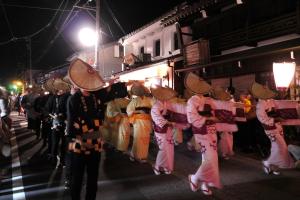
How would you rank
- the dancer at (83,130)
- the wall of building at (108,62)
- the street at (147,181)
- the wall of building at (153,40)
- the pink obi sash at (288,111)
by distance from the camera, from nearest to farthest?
the dancer at (83,130)
the street at (147,181)
the pink obi sash at (288,111)
the wall of building at (153,40)
the wall of building at (108,62)

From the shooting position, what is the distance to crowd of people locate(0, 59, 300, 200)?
5.37 metres

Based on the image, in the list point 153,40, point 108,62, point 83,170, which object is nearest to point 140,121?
point 83,170

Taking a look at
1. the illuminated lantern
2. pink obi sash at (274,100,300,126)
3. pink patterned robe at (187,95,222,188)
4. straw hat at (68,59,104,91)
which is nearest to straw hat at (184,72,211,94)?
pink patterned robe at (187,95,222,188)

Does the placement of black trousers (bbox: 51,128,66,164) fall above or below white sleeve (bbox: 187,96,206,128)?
below

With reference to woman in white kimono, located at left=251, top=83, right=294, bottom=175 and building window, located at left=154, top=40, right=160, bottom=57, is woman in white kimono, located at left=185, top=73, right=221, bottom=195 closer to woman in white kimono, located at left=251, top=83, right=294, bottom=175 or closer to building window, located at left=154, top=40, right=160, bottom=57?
woman in white kimono, located at left=251, top=83, right=294, bottom=175

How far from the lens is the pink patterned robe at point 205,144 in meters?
6.95

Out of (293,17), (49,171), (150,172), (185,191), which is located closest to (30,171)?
(49,171)

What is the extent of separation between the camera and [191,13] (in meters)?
17.7

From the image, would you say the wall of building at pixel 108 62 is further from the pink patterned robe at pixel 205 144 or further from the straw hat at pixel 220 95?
the pink patterned robe at pixel 205 144

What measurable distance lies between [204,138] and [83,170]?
2755mm

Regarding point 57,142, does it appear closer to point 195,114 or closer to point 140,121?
point 140,121

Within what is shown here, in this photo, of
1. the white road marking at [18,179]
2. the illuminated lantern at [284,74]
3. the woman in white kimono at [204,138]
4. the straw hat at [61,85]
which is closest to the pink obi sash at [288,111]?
the illuminated lantern at [284,74]

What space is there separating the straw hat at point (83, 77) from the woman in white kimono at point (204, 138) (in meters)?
2.37

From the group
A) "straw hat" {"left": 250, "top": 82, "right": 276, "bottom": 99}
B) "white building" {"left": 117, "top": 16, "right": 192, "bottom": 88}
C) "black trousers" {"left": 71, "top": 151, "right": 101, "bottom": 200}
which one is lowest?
"black trousers" {"left": 71, "top": 151, "right": 101, "bottom": 200}
